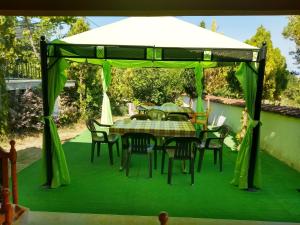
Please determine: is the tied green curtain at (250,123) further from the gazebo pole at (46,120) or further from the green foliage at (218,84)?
the green foliage at (218,84)

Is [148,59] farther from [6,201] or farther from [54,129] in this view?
[6,201]

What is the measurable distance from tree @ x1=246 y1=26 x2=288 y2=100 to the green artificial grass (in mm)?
6840

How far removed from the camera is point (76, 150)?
7.51 m

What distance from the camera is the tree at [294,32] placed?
12509 mm

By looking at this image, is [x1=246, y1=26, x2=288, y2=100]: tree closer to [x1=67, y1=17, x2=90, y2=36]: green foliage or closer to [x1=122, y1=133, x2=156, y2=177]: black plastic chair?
[x1=67, y1=17, x2=90, y2=36]: green foliage

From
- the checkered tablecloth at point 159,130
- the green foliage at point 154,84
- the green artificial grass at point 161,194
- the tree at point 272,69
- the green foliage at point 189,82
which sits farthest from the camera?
the green foliage at point 189,82

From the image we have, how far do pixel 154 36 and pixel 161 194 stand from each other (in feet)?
9.54

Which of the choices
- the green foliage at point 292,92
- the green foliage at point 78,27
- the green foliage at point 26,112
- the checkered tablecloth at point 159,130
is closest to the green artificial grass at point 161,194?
the checkered tablecloth at point 159,130

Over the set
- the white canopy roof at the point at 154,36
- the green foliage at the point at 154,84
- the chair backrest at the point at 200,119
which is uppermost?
the white canopy roof at the point at 154,36

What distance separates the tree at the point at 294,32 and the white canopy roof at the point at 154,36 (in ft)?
25.5

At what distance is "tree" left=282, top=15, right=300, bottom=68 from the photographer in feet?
41.0

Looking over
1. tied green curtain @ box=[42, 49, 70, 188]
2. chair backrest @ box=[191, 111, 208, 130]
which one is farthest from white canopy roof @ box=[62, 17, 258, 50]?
chair backrest @ box=[191, 111, 208, 130]

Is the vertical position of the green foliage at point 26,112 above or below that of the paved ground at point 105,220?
above

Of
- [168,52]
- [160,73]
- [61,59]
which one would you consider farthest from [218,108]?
[61,59]
